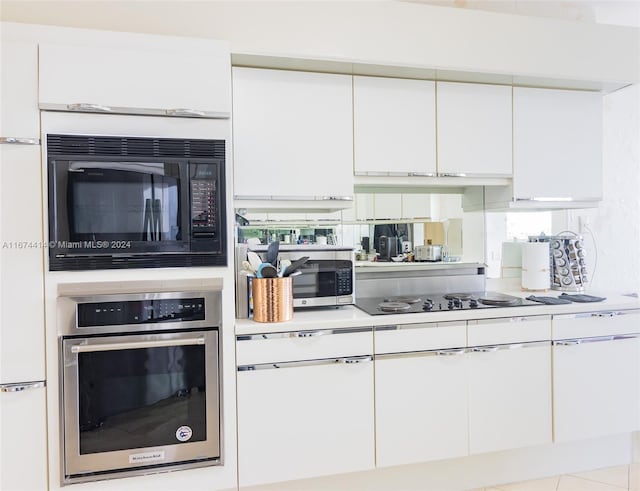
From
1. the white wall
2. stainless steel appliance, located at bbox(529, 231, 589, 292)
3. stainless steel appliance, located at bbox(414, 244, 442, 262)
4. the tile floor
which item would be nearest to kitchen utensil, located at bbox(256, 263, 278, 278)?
stainless steel appliance, located at bbox(414, 244, 442, 262)

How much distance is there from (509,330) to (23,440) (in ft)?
6.91

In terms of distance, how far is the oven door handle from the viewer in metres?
1.67

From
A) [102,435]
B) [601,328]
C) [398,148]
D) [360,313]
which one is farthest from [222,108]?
[601,328]

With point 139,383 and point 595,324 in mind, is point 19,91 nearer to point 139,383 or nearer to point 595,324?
point 139,383

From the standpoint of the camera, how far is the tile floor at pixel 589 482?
2.25m

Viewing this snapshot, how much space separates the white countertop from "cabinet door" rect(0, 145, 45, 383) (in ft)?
2.50

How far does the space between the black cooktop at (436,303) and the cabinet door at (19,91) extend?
1589mm

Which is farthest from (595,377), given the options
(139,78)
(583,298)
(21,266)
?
(21,266)

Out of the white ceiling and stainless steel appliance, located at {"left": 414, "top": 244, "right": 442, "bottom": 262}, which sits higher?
the white ceiling

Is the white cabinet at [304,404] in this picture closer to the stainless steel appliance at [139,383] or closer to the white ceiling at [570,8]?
the stainless steel appliance at [139,383]

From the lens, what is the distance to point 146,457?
1.75 meters

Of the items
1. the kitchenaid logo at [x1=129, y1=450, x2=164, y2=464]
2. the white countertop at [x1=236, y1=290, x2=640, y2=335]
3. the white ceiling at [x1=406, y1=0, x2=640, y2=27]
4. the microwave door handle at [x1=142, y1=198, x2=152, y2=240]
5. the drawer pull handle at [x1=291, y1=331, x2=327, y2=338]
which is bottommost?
the kitchenaid logo at [x1=129, y1=450, x2=164, y2=464]

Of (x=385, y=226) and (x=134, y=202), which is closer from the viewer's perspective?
(x=134, y=202)

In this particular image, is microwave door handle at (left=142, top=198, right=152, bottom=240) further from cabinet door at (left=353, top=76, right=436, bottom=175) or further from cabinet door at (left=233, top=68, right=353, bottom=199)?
cabinet door at (left=353, top=76, right=436, bottom=175)
